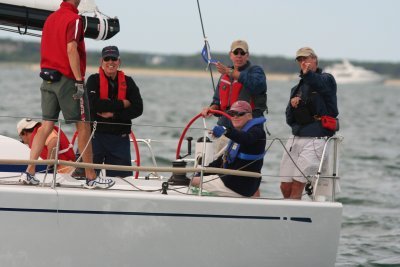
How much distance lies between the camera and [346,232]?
12.3m

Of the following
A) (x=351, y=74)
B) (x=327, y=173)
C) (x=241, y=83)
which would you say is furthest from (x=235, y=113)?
(x=351, y=74)

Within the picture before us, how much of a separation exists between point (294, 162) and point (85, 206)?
1.86m

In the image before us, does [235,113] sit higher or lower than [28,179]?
higher

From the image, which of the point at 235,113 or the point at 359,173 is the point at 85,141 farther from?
the point at 359,173

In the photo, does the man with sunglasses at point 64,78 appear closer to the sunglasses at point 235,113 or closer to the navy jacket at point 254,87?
the sunglasses at point 235,113

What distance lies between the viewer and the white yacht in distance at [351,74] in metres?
142

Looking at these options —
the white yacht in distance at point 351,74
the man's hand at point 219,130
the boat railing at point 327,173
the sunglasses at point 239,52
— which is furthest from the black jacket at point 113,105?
the white yacht in distance at point 351,74

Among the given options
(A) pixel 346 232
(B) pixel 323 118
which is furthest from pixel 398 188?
(B) pixel 323 118

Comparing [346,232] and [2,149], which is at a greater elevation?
[2,149]

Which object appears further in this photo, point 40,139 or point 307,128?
point 307,128

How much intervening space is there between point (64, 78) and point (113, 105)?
0.79 m

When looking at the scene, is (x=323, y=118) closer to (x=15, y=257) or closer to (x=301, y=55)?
(x=301, y=55)

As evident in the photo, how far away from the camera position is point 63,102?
7.48 metres

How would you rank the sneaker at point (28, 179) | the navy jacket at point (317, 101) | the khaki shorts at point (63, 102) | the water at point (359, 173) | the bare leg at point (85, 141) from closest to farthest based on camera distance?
the sneaker at point (28, 179) < the khaki shorts at point (63, 102) < the bare leg at point (85, 141) < the navy jacket at point (317, 101) < the water at point (359, 173)
